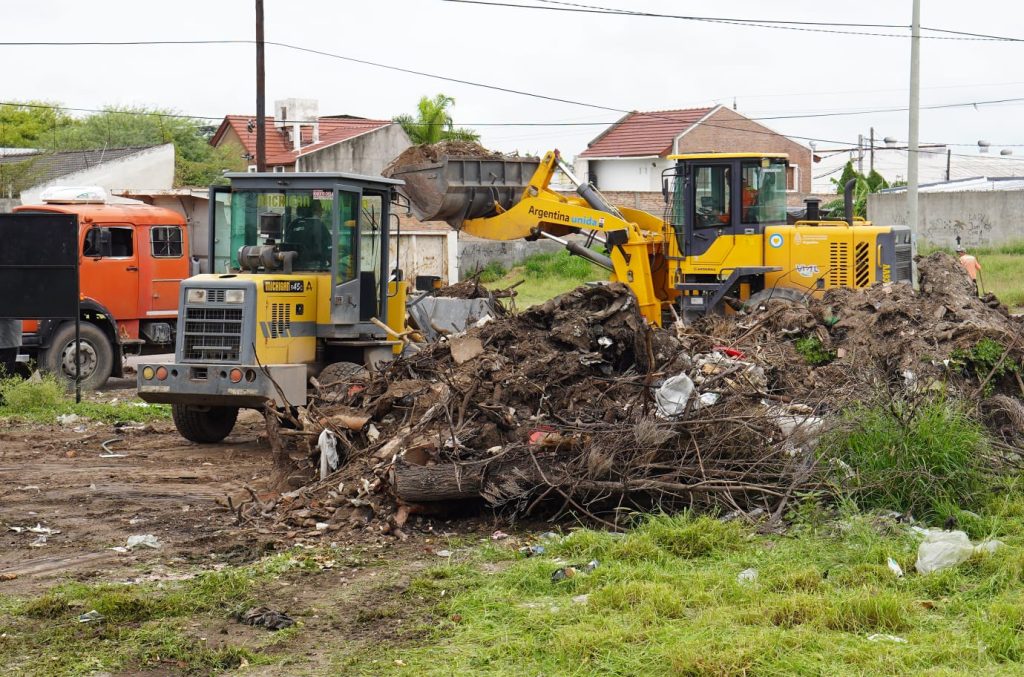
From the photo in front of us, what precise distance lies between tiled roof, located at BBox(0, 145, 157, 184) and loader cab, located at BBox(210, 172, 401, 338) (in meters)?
22.4

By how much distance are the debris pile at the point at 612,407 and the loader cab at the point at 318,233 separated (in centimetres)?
108

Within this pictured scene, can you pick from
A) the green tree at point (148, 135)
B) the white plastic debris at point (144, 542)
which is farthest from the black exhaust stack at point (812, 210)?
the green tree at point (148, 135)

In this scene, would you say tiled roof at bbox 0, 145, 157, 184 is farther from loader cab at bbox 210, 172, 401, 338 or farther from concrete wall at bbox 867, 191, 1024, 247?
loader cab at bbox 210, 172, 401, 338

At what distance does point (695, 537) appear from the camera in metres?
7.34

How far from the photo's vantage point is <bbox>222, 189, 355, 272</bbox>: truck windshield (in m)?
11.8

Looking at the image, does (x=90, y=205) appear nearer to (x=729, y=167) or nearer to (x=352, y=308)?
(x=352, y=308)

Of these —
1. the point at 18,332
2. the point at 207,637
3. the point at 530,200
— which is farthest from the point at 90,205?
the point at 207,637

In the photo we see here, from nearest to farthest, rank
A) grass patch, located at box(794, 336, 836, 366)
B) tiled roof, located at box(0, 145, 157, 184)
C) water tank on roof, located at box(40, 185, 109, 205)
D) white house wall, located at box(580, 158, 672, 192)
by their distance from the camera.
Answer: grass patch, located at box(794, 336, 836, 366), water tank on roof, located at box(40, 185, 109, 205), tiled roof, located at box(0, 145, 157, 184), white house wall, located at box(580, 158, 672, 192)

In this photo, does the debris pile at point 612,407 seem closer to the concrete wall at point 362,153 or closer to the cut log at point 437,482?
the cut log at point 437,482

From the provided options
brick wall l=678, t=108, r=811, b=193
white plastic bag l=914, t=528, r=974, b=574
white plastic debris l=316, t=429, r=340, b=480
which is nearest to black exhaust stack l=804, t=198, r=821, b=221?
white plastic debris l=316, t=429, r=340, b=480

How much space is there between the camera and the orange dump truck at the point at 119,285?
16438mm

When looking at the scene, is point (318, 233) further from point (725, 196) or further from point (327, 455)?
point (725, 196)

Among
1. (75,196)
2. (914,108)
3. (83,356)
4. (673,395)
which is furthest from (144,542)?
(914,108)

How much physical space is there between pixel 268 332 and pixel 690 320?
6637 millimetres
